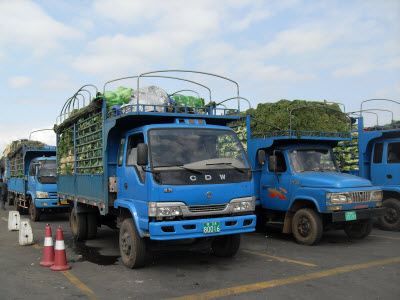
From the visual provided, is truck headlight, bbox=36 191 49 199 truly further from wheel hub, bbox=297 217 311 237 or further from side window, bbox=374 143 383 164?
side window, bbox=374 143 383 164

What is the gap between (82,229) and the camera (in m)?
9.82

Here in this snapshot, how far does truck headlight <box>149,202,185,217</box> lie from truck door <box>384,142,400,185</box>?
693 centimetres

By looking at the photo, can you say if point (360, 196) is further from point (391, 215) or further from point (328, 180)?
point (391, 215)

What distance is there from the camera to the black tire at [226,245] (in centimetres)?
746

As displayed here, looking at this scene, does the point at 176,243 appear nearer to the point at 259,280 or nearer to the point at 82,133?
the point at 259,280

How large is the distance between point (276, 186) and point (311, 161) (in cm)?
103

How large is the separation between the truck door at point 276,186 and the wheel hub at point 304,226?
654 mm

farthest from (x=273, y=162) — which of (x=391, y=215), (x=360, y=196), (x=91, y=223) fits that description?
(x=91, y=223)

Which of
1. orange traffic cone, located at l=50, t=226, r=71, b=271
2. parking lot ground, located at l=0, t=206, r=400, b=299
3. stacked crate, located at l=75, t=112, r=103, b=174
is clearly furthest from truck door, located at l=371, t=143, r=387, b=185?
orange traffic cone, located at l=50, t=226, r=71, b=271

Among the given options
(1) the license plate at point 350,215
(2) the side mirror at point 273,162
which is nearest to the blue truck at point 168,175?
(2) the side mirror at point 273,162

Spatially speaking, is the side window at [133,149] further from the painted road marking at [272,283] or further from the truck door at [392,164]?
the truck door at [392,164]

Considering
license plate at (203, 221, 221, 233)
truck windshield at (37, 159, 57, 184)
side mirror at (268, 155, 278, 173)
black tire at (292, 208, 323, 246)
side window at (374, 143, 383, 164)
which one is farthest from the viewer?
truck windshield at (37, 159, 57, 184)

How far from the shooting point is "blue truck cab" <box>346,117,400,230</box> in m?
10.4

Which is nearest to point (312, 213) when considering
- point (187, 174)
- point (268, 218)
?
point (268, 218)
